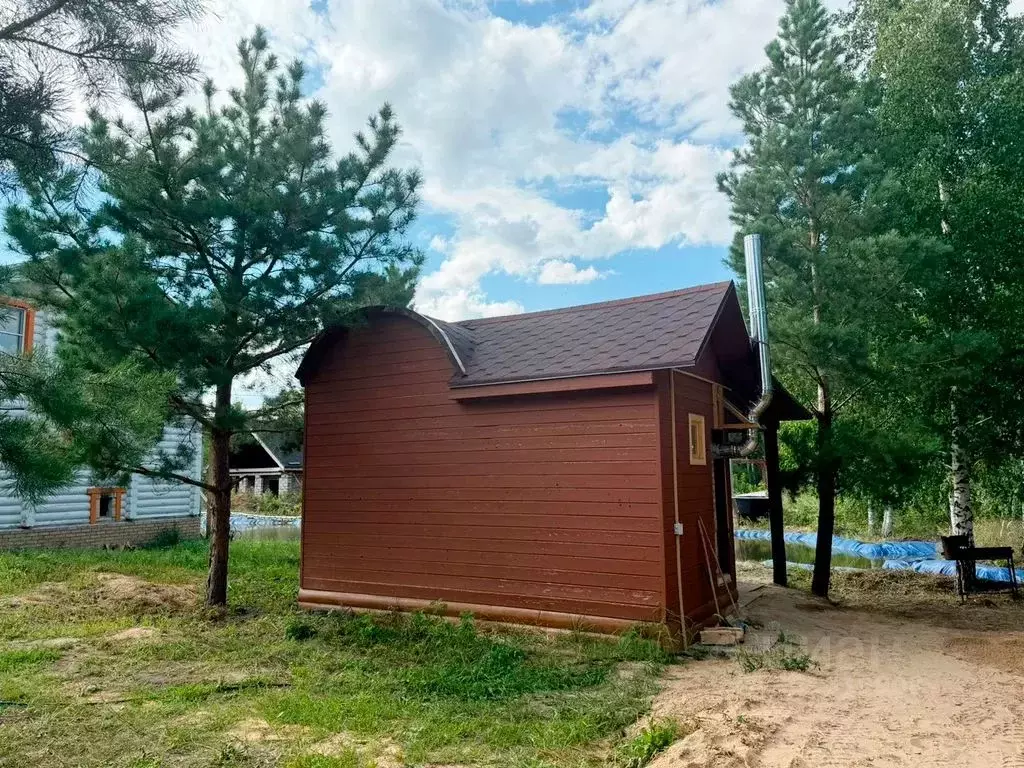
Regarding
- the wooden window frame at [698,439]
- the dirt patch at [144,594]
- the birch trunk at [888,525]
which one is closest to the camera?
the wooden window frame at [698,439]

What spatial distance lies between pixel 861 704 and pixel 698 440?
364 cm

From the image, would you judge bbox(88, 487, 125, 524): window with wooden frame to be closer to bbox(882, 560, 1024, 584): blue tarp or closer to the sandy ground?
the sandy ground

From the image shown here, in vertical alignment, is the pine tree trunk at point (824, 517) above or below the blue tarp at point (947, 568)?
above

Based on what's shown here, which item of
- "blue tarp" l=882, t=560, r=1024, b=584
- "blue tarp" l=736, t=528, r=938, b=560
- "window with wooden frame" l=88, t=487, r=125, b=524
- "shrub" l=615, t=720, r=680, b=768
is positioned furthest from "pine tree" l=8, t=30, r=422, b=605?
"blue tarp" l=736, t=528, r=938, b=560

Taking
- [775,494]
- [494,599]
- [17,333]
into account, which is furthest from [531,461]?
[17,333]

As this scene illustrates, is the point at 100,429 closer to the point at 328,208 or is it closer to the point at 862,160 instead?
the point at 328,208

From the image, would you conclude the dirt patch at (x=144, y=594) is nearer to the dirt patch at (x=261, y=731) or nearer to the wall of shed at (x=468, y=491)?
the wall of shed at (x=468, y=491)

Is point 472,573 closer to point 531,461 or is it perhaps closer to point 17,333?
point 531,461

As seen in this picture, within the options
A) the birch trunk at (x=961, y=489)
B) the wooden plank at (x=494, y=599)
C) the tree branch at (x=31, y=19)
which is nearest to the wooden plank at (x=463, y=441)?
the wooden plank at (x=494, y=599)

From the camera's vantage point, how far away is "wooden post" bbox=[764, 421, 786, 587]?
11.0 metres

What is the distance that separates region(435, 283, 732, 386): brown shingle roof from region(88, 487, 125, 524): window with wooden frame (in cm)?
1019

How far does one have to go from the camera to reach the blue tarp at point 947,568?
11.7 metres

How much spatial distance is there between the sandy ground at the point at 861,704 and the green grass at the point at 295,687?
549 mm

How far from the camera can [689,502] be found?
306 inches
